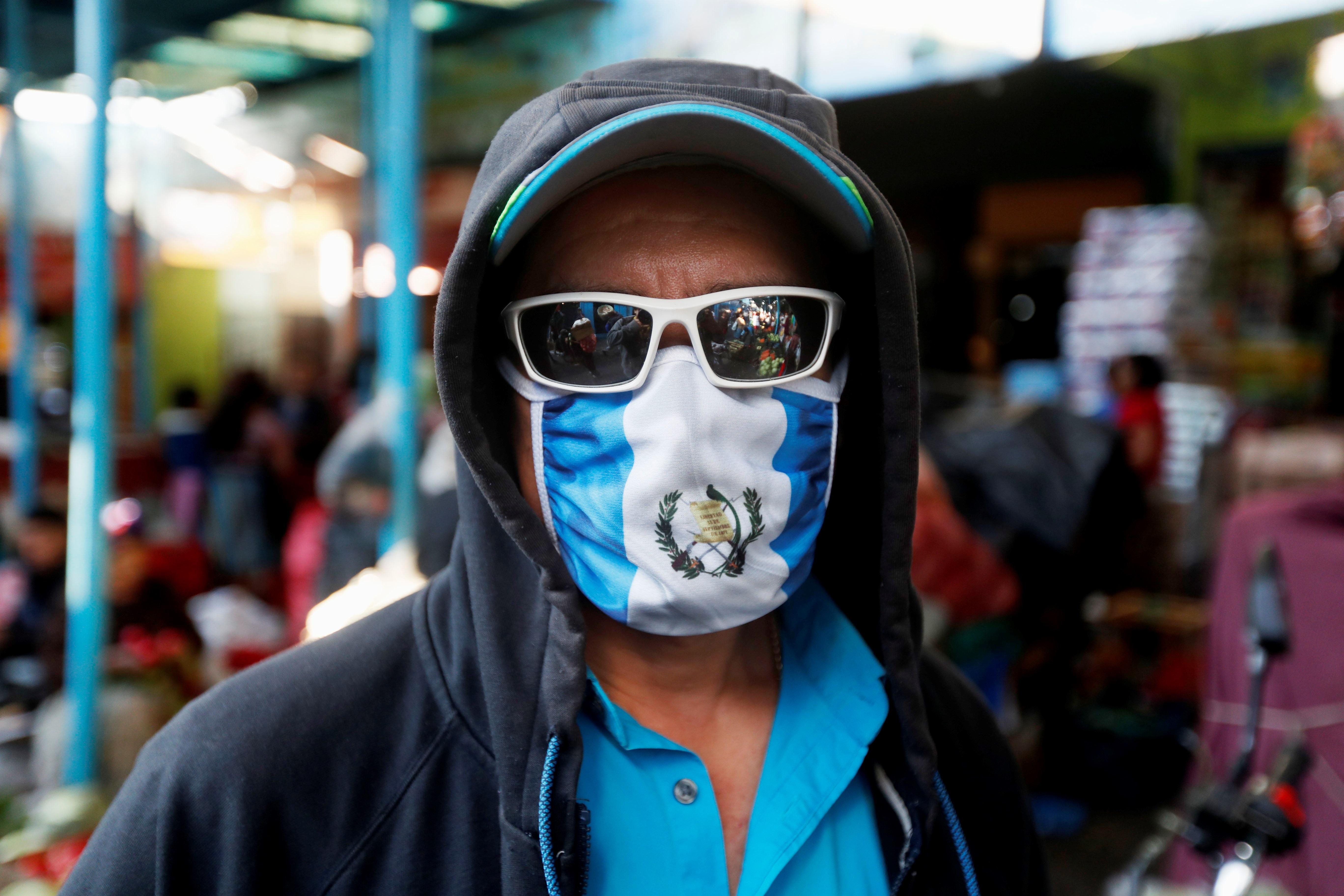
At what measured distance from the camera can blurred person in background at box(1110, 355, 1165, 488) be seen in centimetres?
625

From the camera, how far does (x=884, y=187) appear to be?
38.1 feet

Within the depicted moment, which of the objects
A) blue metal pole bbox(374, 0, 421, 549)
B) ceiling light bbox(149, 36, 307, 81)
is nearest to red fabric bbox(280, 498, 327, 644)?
blue metal pole bbox(374, 0, 421, 549)

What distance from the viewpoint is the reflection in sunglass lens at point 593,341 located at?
1.15m

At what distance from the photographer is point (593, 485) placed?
117 cm

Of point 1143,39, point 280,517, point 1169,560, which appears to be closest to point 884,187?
point 1143,39

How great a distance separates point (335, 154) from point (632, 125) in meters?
10.7

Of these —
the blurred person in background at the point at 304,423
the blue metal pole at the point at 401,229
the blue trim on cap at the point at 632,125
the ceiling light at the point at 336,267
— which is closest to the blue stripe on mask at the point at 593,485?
the blue trim on cap at the point at 632,125

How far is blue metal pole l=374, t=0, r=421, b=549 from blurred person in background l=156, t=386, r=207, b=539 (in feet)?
10.7

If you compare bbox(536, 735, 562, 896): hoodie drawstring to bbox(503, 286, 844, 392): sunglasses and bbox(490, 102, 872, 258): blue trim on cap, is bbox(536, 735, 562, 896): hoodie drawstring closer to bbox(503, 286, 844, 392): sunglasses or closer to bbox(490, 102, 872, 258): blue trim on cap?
bbox(503, 286, 844, 392): sunglasses

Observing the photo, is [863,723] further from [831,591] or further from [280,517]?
[280,517]

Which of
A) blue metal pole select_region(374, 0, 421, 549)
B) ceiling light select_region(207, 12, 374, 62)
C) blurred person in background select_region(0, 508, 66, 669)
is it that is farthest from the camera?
ceiling light select_region(207, 12, 374, 62)

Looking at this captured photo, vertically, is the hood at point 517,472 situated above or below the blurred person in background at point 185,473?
above

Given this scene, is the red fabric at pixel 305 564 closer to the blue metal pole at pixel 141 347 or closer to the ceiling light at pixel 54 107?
the ceiling light at pixel 54 107

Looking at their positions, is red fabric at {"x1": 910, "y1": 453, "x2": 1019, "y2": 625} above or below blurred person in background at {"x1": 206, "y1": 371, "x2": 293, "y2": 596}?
above
